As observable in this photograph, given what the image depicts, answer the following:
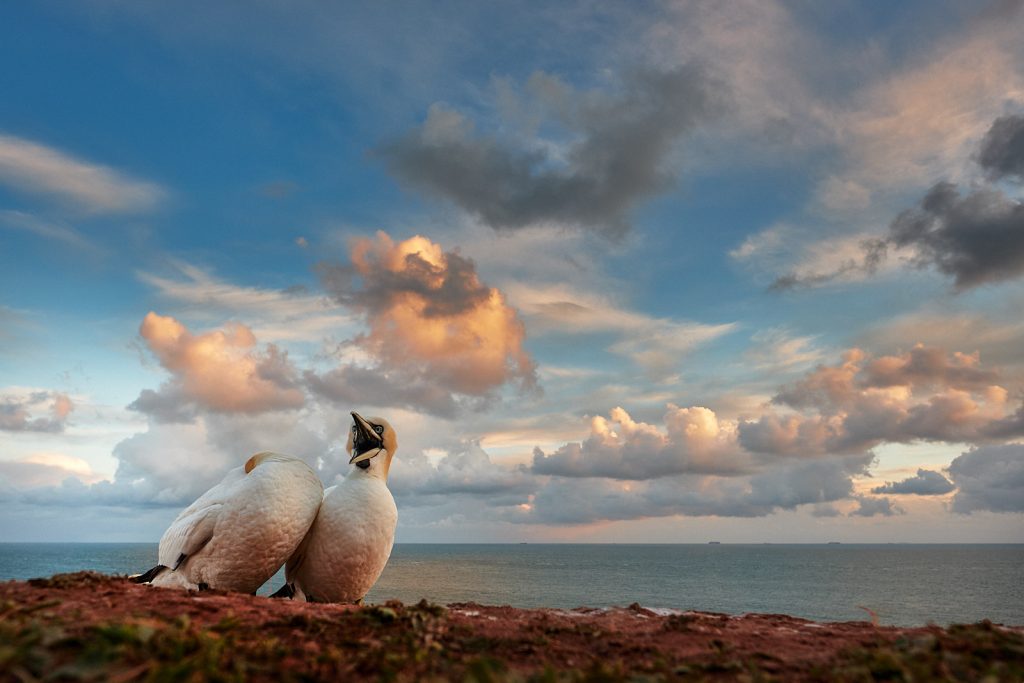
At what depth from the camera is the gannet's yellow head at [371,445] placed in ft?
33.9

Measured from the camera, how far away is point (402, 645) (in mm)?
5582

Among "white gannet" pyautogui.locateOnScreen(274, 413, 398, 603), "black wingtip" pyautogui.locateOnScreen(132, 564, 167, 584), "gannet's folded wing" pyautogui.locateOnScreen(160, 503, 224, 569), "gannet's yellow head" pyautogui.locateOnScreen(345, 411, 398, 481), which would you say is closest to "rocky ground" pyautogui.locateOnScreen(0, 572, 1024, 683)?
"gannet's folded wing" pyautogui.locateOnScreen(160, 503, 224, 569)

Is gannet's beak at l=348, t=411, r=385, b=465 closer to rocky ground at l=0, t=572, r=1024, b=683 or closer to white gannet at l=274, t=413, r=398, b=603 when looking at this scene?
white gannet at l=274, t=413, r=398, b=603

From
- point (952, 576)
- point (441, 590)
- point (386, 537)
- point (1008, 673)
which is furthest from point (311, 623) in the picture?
point (952, 576)

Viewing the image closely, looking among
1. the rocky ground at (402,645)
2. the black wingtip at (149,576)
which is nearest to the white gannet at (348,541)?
the black wingtip at (149,576)

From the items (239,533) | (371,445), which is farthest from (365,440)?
(239,533)

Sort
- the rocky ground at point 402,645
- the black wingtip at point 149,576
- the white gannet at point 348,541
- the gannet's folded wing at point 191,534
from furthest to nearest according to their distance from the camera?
1. the white gannet at point 348,541
2. the black wingtip at point 149,576
3. the gannet's folded wing at point 191,534
4. the rocky ground at point 402,645

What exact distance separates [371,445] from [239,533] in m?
2.46

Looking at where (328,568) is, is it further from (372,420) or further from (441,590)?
(441,590)

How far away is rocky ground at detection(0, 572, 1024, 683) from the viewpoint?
4.27 meters

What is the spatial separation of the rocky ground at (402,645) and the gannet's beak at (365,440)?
346 cm

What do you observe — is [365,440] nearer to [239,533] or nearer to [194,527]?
[239,533]

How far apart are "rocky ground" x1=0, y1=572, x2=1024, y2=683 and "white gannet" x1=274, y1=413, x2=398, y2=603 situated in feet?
7.18

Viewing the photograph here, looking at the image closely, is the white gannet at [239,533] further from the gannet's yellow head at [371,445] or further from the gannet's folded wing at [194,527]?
the gannet's yellow head at [371,445]
